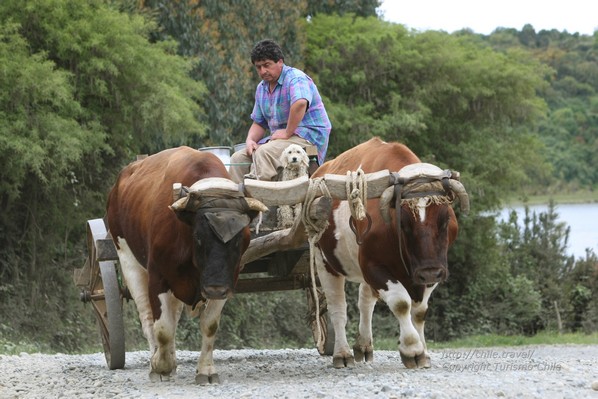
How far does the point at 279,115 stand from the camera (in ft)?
36.2

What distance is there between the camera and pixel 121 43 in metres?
18.0

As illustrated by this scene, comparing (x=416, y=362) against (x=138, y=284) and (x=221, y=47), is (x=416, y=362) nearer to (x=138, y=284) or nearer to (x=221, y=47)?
(x=138, y=284)

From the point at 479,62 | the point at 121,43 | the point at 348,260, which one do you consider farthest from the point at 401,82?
the point at 348,260

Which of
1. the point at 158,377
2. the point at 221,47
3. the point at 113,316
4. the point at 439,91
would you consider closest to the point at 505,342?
the point at 221,47

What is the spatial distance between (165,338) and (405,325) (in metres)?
1.98

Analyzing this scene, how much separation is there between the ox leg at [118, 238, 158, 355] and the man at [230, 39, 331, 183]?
1353mm

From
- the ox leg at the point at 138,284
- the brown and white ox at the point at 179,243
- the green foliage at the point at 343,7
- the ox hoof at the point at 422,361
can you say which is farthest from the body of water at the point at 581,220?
the brown and white ox at the point at 179,243

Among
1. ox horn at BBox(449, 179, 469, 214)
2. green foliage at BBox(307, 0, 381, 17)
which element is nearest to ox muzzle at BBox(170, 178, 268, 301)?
ox horn at BBox(449, 179, 469, 214)

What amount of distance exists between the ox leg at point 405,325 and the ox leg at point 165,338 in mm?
1757

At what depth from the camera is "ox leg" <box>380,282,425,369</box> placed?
29.7 feet

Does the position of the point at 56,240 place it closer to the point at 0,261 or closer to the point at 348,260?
the point at 0,261

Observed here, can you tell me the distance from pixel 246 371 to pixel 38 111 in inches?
314

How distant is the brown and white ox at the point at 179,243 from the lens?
8.37 m

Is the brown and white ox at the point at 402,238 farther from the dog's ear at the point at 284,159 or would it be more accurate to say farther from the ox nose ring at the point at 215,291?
the ox nose ring at the point at 215,291
